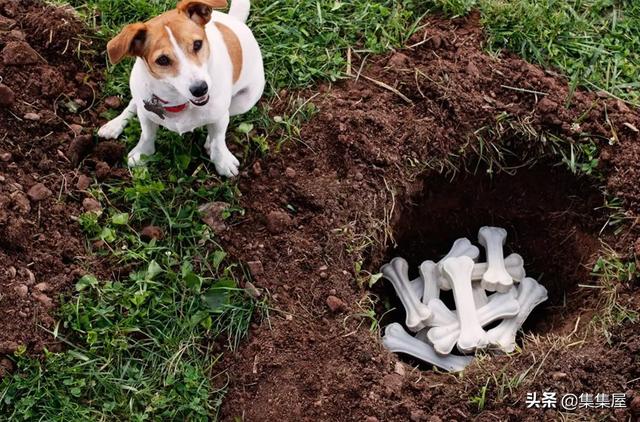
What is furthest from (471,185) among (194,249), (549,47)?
(194,249)

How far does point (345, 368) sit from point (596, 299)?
3.56 ft

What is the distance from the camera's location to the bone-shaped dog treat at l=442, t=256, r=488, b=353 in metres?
3.61

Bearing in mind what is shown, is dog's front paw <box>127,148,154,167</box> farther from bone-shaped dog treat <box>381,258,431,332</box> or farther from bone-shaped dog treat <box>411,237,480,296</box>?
bone-shaped dog treat <box>411,237,480,296</box>

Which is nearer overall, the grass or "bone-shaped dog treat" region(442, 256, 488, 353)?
the grass

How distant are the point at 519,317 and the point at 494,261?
0.85 ft

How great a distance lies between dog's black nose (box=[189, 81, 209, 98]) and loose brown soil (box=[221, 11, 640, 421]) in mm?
688

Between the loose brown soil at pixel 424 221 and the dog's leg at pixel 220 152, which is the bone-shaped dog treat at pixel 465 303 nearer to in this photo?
the loose brown soil at pixel 424 221

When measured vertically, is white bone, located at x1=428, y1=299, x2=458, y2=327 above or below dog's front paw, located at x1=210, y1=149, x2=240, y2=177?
below

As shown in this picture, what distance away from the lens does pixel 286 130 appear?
3701 mm

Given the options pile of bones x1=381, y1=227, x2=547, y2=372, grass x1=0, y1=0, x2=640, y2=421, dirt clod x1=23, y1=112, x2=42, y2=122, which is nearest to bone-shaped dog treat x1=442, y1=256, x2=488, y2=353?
pile of bones x1=381, y1=227, x2=547, y2=372

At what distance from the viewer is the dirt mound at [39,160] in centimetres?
323

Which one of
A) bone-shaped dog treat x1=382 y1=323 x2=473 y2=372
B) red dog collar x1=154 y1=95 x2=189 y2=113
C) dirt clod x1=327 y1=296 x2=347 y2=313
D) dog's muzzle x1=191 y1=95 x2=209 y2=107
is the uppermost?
dog's muzzle x1=191 y1=95 x2=209 y2=107

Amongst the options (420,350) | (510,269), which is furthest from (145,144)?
(510,269)

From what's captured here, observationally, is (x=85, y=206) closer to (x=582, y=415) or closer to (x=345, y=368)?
(x=345, y=368)
